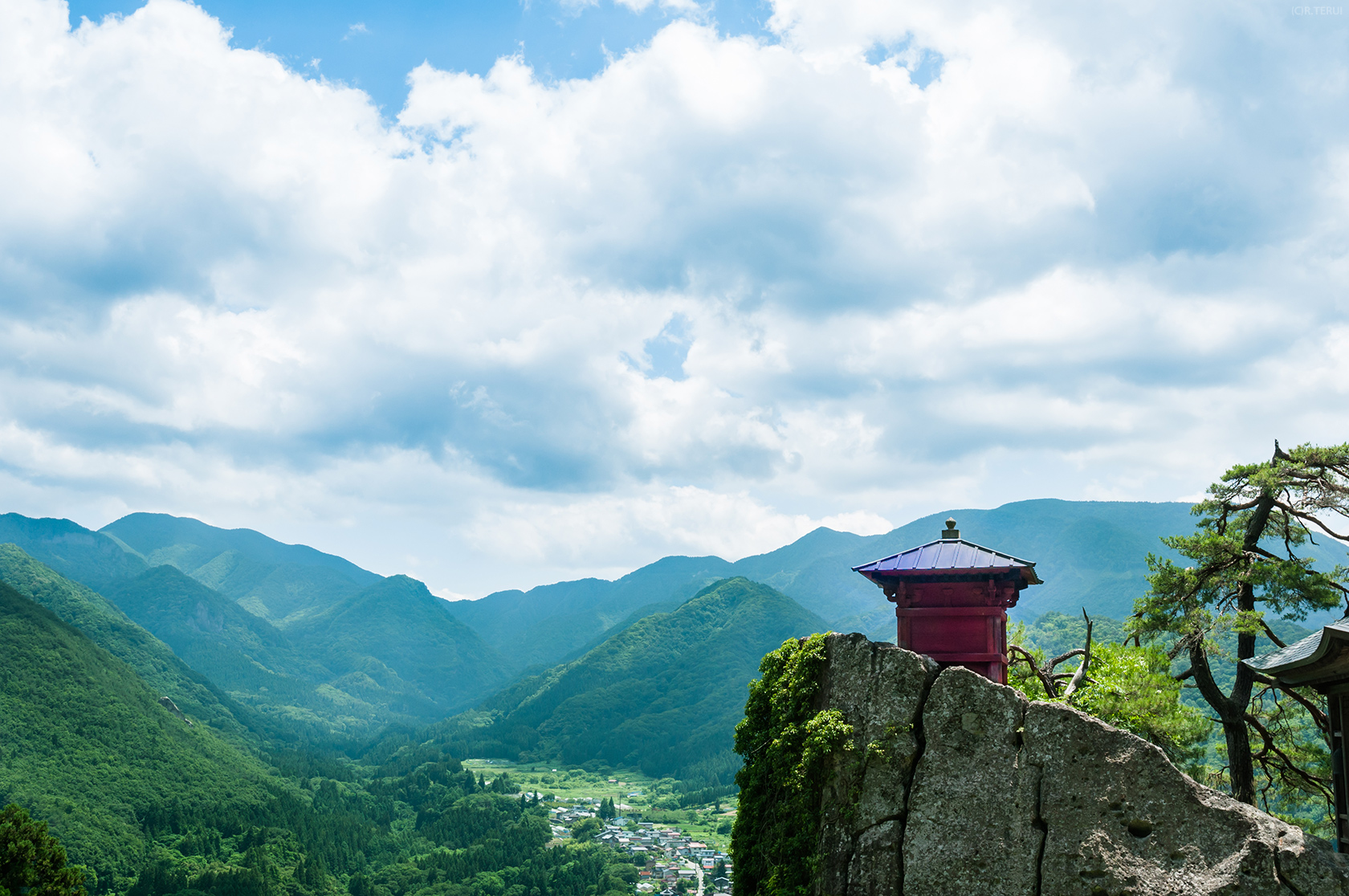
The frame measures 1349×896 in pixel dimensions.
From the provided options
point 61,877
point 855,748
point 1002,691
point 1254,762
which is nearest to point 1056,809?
point 1002,691

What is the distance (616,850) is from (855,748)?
132 metres

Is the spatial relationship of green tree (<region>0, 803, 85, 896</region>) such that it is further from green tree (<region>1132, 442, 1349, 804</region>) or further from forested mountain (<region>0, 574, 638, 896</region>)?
forested mountain (<region>0, 574, 638, 896</region>)

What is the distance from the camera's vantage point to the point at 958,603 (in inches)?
685

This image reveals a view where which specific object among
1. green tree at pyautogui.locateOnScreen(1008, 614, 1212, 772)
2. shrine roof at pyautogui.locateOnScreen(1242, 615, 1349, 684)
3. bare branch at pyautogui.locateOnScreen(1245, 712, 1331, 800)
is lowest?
bare branch at pyautogui.locateOnScreen(1245, 712, 1331, 800)

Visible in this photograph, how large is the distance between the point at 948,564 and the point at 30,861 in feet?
140

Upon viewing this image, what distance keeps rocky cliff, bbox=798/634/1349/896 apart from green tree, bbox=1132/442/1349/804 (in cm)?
953

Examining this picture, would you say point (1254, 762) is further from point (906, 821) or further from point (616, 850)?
point (616, 850)

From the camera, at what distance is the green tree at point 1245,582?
21.3 meters

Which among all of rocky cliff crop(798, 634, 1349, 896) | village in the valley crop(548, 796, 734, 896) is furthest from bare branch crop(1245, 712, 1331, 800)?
village in the valley crop(548, 796, 734, 896)

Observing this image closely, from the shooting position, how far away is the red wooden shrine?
17.2m

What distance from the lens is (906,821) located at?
1459cm

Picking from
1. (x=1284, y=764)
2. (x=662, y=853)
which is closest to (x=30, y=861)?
(x=1284, y=764)

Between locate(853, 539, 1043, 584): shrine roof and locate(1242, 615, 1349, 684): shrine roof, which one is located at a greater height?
locate(853, 539, 1043, 584): shrine roof

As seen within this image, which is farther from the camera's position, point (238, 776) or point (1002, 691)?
point (238, 776)
